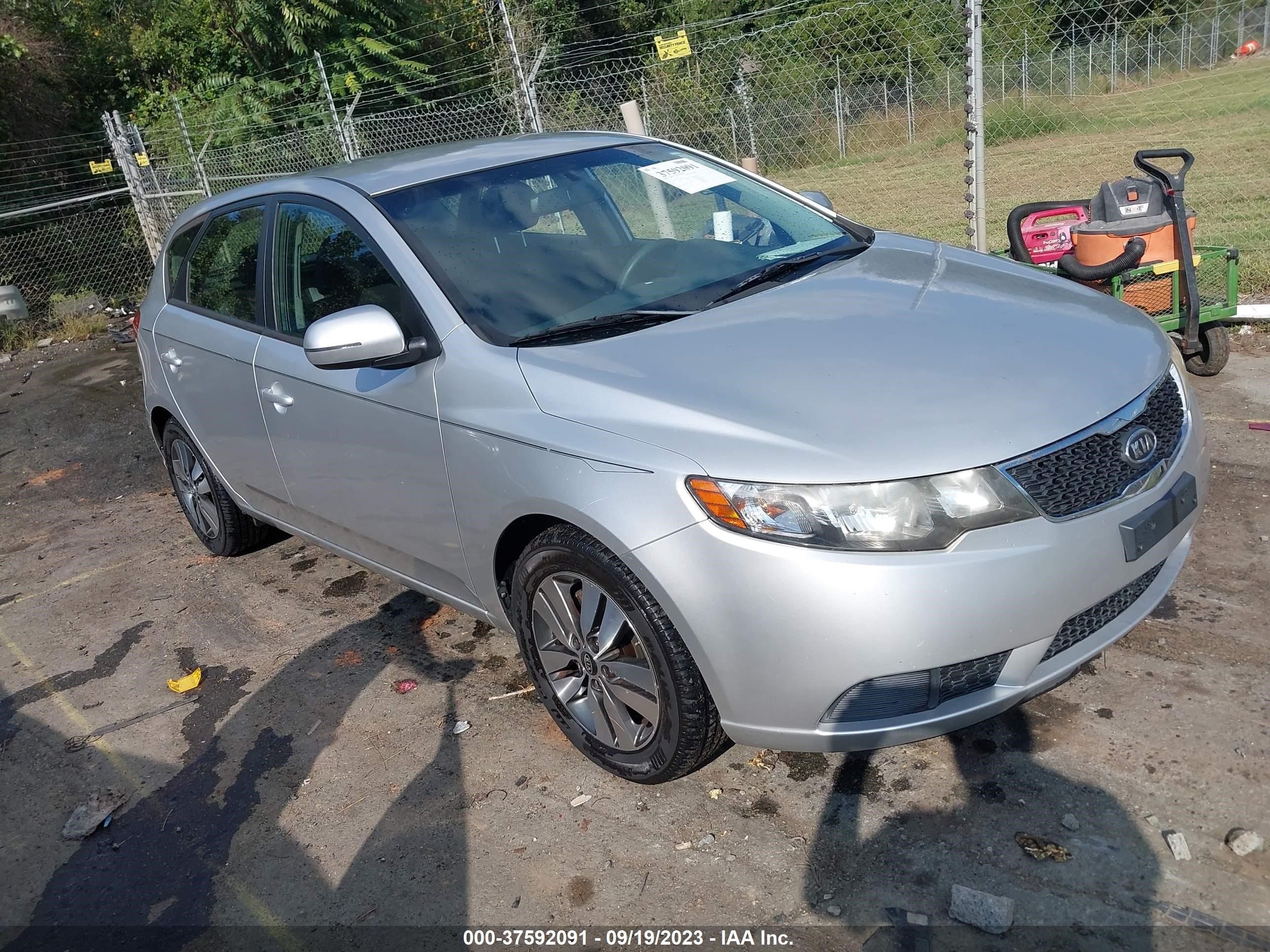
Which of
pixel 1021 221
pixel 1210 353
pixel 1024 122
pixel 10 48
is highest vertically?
pixel 10 48

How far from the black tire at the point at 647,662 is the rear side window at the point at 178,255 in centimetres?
267

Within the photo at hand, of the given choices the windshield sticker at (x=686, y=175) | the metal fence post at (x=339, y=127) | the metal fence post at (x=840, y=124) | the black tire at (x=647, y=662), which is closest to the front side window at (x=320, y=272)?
the black tire at (x=647, y=662)

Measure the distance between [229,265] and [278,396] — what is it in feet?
2.76

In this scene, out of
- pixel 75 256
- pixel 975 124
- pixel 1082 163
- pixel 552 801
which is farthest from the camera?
pixel 1082 163

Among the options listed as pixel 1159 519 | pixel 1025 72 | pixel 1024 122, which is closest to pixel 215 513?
pixel 1159 519

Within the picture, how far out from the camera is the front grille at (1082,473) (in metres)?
2.42

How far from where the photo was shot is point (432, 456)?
3172 millimetres

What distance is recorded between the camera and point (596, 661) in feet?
9.62

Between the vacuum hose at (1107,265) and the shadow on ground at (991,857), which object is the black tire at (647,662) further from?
the vacuum hose at (1107,265)

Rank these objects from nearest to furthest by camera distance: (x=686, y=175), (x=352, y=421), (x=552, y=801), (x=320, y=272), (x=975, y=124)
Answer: (x=552, y=801) → (x=352, y=421) → (x=320, y=272) → (x=686, y=175) → (x=975, y=124)

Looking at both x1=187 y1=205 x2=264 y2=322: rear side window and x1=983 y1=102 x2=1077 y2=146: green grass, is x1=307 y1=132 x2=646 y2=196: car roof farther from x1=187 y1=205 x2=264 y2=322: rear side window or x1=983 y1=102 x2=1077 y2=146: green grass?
x1=983 y1=102 x2=1077 y2=146: green grass

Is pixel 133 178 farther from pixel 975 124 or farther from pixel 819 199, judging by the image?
pixel 819 199

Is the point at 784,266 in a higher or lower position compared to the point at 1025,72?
higher

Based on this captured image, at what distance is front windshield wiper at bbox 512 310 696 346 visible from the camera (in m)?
3.04
